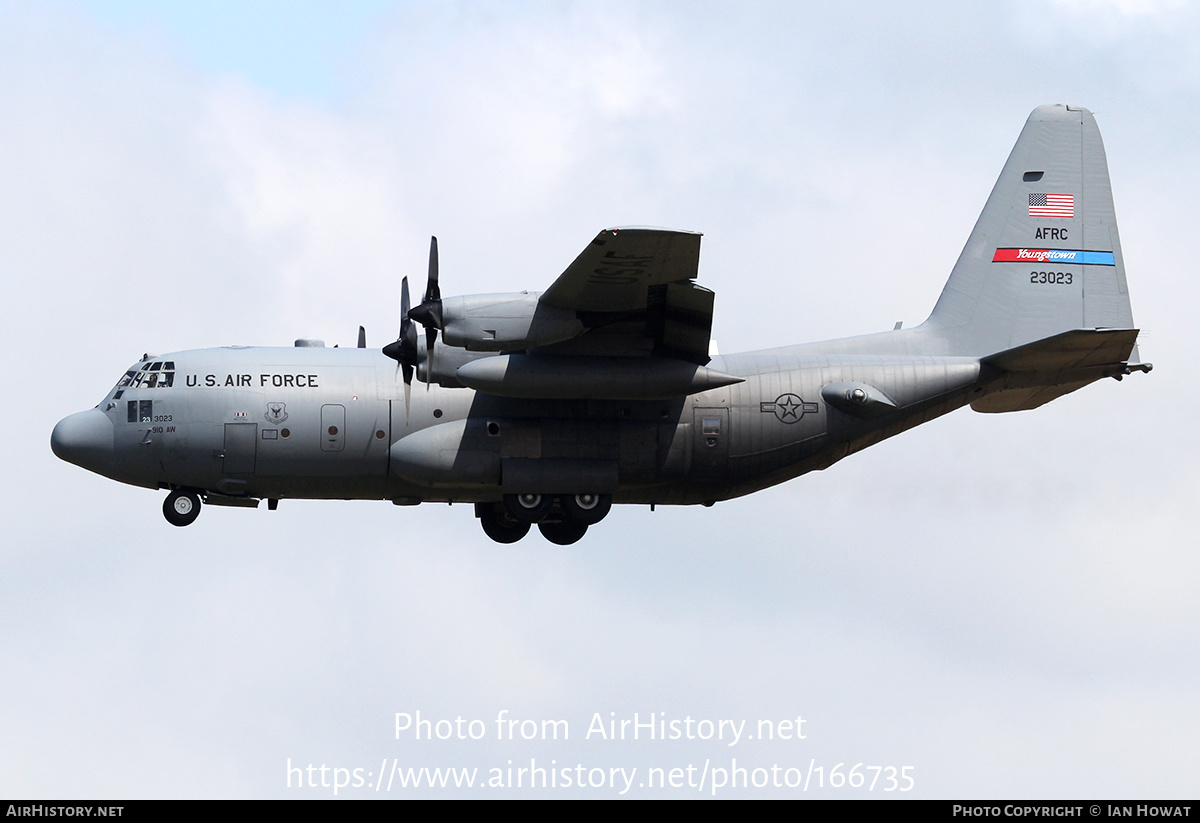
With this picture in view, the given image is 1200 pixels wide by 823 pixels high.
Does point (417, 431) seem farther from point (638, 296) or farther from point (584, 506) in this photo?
point (638, 296)

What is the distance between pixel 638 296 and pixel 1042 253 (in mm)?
8390

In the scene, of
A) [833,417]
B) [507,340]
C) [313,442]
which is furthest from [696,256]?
[313,442]

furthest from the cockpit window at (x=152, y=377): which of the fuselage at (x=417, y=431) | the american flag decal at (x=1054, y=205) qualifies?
the american flag decal at (x=1054, y=205)

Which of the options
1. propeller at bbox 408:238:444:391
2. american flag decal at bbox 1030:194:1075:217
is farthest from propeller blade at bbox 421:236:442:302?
american flag decal at bbox 1030:194:1075:217

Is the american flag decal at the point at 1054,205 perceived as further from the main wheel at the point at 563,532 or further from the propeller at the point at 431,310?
the propeller at the point at 431,310

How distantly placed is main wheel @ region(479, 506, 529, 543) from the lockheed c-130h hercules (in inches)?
1.4

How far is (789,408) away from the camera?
28516mm

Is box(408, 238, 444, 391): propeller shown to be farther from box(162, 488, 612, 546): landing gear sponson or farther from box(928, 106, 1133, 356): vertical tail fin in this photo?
box(928, 106, 1133, 356): vertical tail fin

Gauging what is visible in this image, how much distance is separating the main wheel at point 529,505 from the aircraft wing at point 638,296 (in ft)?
8.00

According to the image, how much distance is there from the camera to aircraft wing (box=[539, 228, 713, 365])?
24.7 metres

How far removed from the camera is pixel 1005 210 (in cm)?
3092

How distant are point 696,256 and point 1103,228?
912cm
